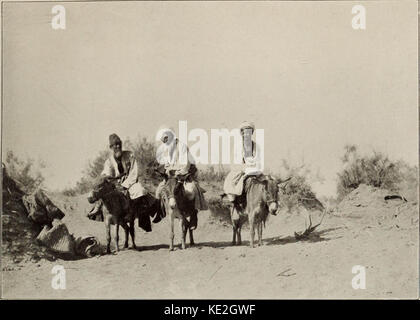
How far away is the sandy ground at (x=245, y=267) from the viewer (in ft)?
34.8

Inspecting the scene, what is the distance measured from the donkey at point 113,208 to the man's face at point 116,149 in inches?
14.7

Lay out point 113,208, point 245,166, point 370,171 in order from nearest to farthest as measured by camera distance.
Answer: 1. point 113,208
2. point 245,166
3. point 370,171

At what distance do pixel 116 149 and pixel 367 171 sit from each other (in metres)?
3.62

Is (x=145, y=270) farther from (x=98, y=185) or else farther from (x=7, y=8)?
(x=7, y=8)

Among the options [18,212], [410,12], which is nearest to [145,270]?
[18,212]

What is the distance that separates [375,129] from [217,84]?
2.35m

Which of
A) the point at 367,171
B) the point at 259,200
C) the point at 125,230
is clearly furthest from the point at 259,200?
the point at 125,230

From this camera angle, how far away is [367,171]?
10891mm

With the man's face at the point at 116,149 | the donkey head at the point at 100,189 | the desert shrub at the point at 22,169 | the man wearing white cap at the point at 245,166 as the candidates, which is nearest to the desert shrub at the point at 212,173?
the man wearing white cap at the point at 245,166

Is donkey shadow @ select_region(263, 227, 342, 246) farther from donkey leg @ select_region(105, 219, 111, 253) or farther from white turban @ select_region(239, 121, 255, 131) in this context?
donkey leg @ select_region(105, 219, 111, 253)

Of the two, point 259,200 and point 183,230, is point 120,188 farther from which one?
point 259,200

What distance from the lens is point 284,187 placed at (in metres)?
10.9

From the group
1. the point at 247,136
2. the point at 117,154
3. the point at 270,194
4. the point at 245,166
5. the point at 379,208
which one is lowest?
the point at 379,208

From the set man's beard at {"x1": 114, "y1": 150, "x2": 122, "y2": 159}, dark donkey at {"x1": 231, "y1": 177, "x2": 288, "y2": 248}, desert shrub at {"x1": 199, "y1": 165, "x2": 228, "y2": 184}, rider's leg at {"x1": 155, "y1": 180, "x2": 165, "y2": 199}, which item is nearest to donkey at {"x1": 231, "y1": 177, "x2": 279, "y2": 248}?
dark donkey at {"x1": 231, "y1": 177, "x2": 288, "y2": 248}
